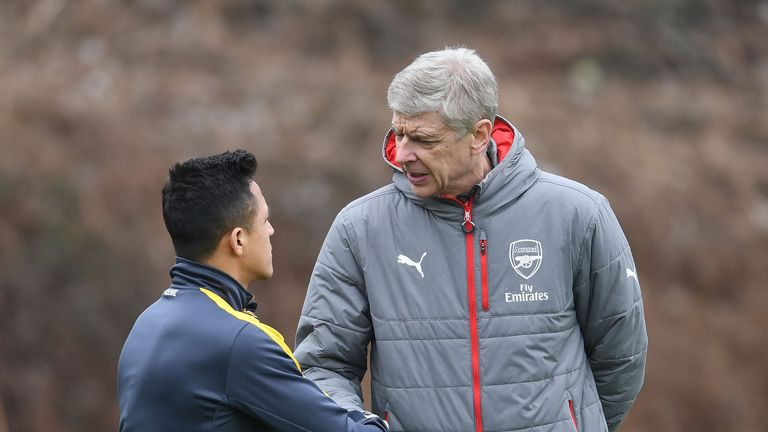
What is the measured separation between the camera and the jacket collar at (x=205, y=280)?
2562 mm

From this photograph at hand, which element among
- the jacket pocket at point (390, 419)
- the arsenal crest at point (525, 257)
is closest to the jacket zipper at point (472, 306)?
the arsenal crest at point (525, 257)

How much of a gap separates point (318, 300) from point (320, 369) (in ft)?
0.63

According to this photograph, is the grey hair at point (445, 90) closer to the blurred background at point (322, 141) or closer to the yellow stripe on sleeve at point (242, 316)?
the yellow stripe on sleeve at point (242, 316)

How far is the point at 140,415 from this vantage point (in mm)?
2428

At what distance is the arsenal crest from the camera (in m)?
2.97

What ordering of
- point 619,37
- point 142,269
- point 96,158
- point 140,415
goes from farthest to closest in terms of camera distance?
point 619,37, point 96,158, point 142,269, point 140,415

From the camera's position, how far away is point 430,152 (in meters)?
2.95

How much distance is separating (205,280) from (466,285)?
756 millimetres

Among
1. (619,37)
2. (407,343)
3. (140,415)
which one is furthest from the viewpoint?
(619,37)

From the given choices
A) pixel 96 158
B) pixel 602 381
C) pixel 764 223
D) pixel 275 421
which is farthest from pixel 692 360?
pixel 275 421

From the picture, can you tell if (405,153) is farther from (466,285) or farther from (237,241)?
(237,241)

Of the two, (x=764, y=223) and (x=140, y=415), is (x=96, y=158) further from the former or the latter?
(x=140, y=415)

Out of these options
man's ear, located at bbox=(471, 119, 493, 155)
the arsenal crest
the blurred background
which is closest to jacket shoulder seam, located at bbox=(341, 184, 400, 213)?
man's ear, located at bbox=(471, 119, 493, 155)

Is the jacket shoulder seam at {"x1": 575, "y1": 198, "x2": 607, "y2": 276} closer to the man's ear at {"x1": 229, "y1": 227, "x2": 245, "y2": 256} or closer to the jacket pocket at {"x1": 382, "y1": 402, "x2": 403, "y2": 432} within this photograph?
the jacket pocket at {"x1": 382, "y1": 402, "x2": 403, "y2": 432}
